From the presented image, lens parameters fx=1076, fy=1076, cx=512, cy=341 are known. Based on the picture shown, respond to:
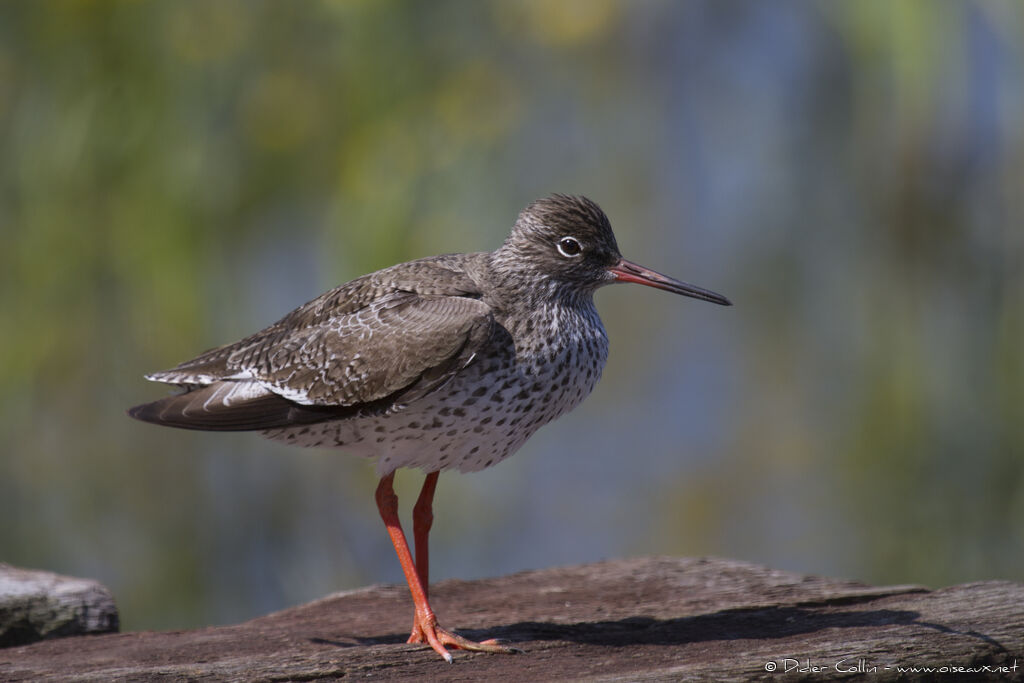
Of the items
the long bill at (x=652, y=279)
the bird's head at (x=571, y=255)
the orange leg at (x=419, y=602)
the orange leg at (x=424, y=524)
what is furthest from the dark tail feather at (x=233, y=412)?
the long bill at (x=652, y=279)

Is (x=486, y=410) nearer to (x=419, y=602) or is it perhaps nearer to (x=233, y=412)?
(x=419, y=602)

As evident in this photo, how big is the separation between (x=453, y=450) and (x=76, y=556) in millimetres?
5907

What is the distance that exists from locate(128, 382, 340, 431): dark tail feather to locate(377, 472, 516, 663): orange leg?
583 mm

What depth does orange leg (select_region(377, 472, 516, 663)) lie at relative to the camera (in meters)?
5.21

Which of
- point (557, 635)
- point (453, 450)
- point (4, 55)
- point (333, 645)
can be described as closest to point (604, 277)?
point (453, 450)

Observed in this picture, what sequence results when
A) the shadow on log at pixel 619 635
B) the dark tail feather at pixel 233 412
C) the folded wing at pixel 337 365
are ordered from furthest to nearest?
the dark tail feather at pixel 233 412 → the folded wing at pixel 337 365 → the shadow on log at pixel 619 635

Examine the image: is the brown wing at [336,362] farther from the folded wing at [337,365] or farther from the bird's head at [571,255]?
the bird's head at [571,255]

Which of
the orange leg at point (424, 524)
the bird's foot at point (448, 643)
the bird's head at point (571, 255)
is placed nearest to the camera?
the bird's foot at point (448, 643)

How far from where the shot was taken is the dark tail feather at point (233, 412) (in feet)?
17.5

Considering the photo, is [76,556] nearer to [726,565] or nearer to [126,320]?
[126,320]

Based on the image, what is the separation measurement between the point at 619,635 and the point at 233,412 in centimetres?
228

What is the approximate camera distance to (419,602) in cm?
531

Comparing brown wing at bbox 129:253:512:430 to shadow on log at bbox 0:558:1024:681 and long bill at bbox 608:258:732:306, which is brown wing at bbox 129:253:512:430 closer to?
long bill at bbox 608:258:732:306

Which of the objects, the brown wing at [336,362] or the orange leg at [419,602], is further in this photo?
the orange leg at [419,602]
